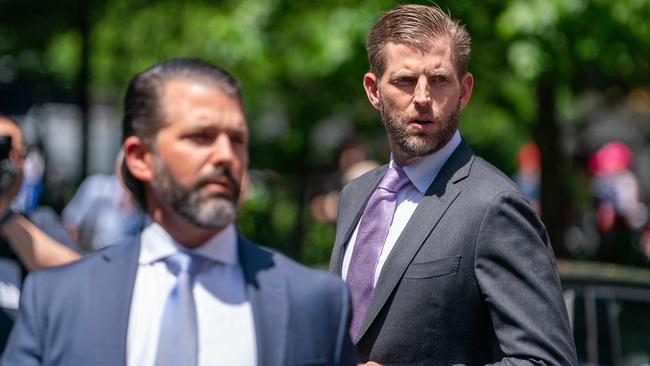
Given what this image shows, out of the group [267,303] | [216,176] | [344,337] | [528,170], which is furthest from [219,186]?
[528,170]

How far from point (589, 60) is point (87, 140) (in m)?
7.94

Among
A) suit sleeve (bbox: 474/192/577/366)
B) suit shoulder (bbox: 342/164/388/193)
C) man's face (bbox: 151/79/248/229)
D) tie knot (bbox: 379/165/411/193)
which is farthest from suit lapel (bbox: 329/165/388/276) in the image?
man's face (bbox: 151/79/248/229)

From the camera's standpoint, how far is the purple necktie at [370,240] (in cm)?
325

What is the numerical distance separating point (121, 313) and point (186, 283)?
143 millimetres

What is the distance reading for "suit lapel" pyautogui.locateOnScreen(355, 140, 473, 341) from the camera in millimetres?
3143

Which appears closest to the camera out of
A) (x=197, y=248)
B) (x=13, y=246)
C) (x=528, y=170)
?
(x=197, y=248)

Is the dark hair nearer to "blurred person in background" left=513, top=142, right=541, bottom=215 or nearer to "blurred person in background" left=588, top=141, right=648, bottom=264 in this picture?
"blurred person in background" left=588, top=141, right=648, bottom=264

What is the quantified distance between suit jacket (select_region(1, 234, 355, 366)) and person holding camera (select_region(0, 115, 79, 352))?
2.03 metres

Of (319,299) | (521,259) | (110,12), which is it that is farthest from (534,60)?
(110,12)

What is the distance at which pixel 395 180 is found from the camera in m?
3.39

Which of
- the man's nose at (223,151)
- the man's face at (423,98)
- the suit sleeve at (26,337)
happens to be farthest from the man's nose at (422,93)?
the suit sleeve at (26,337)

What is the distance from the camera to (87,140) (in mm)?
15062

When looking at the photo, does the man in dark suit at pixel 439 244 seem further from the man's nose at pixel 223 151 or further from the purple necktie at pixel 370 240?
the man's nose at pixel 223 151

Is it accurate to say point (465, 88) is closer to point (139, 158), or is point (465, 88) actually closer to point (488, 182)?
point (488, 182)
